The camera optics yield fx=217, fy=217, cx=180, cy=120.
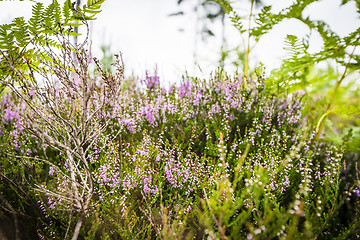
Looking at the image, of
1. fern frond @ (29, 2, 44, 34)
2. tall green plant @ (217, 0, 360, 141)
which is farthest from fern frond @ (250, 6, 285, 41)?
fern frond @ (29, 2, 44, 34)

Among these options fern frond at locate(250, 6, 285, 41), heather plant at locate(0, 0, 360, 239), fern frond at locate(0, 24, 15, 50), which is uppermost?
fern frond at locate(250, 6, 285, 41)

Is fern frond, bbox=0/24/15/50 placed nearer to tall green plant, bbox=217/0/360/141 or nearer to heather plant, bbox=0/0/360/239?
heather plant, bbox=0/0/360/239

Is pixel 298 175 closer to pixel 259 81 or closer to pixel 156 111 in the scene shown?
pixel 259 81

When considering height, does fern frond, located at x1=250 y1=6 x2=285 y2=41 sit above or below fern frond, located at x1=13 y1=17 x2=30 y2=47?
above

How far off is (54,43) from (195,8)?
792 centimetres

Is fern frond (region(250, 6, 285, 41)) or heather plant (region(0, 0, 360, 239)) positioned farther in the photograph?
fern frond (region(250, 6, 285, 41))

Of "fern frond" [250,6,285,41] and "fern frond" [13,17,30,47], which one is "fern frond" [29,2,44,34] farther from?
"fern frond" [250,6,285,41]

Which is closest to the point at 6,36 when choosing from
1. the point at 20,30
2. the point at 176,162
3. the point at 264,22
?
the point at 20,30

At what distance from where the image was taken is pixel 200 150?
2369mm

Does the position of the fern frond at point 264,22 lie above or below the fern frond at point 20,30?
above

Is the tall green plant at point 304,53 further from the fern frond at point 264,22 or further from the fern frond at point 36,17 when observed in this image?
the fern frond at point 36,17

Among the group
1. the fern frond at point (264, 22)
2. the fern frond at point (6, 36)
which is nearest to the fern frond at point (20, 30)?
the fern frond at point (6, 36)

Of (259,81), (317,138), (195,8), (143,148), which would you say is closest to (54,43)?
(143,148)

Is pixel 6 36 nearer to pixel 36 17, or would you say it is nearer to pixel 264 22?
pixel 36 17
